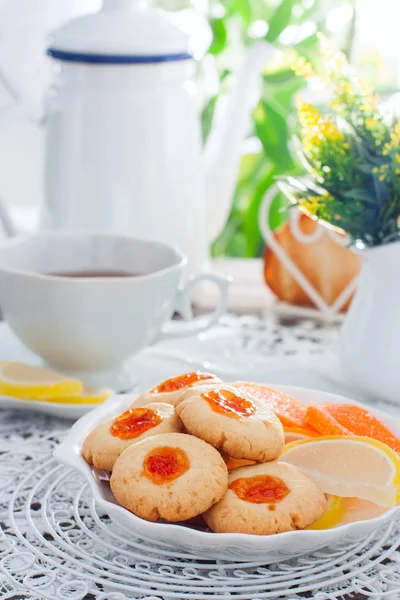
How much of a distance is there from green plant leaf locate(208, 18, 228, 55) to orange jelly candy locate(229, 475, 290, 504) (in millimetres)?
1246

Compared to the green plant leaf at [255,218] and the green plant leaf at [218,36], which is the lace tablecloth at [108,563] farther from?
the green plant leaf at [218,36]

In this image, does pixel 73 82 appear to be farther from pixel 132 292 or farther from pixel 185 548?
pixel 185 548

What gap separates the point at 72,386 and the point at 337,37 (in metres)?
1.40

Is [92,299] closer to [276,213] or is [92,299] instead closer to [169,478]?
[169,478]

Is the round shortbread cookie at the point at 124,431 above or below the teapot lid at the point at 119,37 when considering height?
below

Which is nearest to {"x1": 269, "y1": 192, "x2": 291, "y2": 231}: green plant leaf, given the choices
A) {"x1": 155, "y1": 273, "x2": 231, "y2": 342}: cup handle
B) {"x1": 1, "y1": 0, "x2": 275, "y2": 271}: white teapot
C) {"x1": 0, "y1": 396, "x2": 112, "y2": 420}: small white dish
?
{"x1": 1, "y1": 0, "x2": 275, "y2": 271}: white teapot

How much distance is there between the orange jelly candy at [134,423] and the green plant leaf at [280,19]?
112 centimetres

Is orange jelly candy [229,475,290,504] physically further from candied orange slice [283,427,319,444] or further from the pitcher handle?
the pitcher handle

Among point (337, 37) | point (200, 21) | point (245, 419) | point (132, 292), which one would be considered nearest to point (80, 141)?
point (132, 292)

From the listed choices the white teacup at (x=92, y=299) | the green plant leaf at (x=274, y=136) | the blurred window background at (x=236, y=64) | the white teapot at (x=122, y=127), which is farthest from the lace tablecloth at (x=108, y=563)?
the green plant leaf at (x=274, y=136)

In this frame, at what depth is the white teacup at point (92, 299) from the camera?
87 cm

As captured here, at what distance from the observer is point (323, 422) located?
2.28 ft

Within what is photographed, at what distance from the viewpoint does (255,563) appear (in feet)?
1.94

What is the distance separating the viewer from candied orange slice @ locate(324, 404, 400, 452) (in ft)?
2.26
